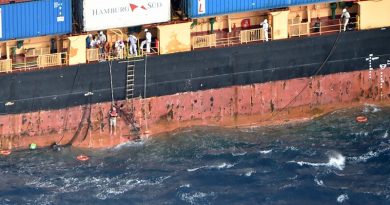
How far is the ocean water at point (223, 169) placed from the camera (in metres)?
70.1

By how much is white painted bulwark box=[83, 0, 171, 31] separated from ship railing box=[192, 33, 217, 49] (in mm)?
2582

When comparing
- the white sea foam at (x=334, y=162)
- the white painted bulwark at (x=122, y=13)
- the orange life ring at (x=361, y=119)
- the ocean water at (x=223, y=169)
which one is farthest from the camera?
the orange life ring at (x=361, y=119)

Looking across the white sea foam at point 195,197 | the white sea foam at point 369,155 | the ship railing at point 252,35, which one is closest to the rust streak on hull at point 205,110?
the ship railing at point 252,35

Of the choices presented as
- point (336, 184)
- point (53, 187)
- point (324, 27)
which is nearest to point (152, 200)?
point (53, 187)

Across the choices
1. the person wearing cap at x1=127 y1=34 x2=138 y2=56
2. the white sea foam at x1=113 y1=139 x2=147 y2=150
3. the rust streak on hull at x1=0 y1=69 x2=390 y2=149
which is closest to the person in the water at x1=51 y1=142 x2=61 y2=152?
the rust streak on hull at x1=0 y1=69 x2=390 y2=149

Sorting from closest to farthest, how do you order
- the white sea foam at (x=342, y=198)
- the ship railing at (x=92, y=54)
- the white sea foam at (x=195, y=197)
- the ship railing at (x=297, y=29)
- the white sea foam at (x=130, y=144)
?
the white sea foam at (x=342, y=198), the white sea foam at (x=195, y=197), the ship railing at (x=92, y=54), the white sea foam at (x=130, y=144), the ship railing at (x=297, y=29)

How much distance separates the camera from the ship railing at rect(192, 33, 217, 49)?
257 ft

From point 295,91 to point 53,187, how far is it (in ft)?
60.2

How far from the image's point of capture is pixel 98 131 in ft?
253

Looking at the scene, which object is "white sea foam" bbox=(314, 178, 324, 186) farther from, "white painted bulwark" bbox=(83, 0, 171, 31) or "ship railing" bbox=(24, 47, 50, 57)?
"ship railing" bbox=(24, 47, 50, 57)

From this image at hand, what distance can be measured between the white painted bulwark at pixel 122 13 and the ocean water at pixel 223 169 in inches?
296

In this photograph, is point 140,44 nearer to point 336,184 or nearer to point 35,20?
point 35,20

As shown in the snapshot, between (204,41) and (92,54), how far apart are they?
7338 millimetres

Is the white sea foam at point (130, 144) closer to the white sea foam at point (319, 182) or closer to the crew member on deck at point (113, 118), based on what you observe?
the crew member on deck at point (113, 118)
